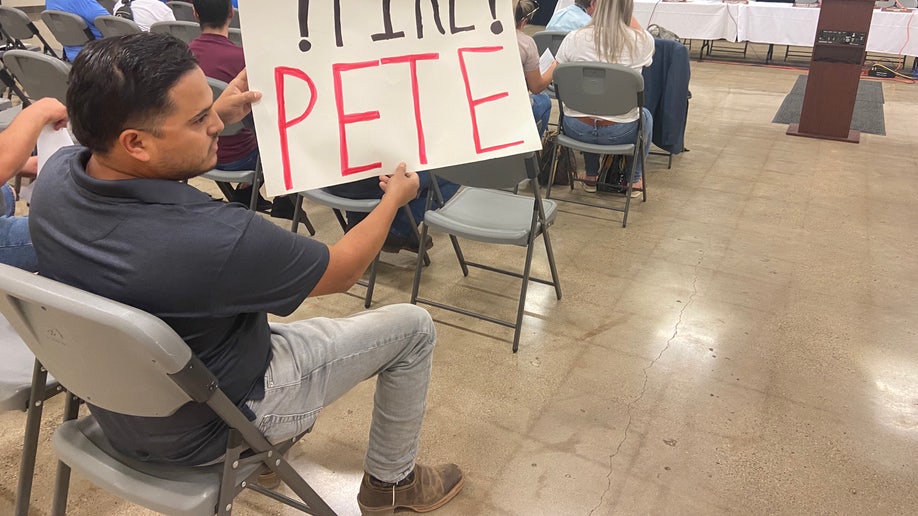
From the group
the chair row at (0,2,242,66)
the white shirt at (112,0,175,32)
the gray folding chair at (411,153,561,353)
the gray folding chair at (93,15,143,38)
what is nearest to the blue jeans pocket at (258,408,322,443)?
the gray folding chair at (411,153,561,353)

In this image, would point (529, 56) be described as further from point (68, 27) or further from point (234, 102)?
point (68, 27)

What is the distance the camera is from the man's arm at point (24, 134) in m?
1.48

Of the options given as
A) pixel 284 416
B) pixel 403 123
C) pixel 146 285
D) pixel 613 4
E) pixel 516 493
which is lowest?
pixel 516 493

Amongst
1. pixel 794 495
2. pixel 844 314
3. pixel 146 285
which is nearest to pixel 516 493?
pixel 794 495

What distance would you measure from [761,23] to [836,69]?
261 cm

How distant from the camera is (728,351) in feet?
7.59

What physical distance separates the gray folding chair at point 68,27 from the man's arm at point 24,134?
366cm

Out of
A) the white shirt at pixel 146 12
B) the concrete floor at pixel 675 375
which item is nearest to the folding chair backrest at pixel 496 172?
the concrete floor at pixel 675 375

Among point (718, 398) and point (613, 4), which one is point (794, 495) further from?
point (613, 4)

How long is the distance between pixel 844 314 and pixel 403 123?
212cm

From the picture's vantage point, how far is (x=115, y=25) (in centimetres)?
427

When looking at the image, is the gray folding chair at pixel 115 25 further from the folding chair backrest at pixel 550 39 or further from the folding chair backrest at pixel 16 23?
the folding chair backrest at pixel 550 39

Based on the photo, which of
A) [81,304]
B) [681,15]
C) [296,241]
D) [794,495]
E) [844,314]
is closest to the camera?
[81,304]

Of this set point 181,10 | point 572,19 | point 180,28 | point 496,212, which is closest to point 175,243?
point 496,212
